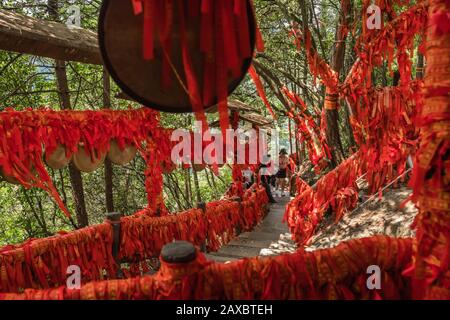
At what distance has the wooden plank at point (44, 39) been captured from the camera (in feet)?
11.1

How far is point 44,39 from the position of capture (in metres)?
3.67

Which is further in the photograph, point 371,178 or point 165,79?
point 371,178

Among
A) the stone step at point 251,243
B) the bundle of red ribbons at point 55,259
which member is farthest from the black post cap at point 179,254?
the stone step at point 251,243

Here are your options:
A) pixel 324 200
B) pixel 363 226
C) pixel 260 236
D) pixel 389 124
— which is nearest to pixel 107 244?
pixel 324 200

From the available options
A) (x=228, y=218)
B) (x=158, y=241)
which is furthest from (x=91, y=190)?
(x=158, y=241)

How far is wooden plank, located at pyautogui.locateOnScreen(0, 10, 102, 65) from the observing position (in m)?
3.40

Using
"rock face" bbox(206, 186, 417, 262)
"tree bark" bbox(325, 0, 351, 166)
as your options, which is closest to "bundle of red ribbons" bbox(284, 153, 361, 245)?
"rock face" bbox(206, 186, 417, 262)

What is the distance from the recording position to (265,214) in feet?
36.6

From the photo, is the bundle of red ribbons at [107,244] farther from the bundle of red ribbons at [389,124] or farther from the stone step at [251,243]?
the bundle of red ribbons at [389,124]

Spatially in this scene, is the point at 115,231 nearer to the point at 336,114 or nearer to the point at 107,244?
the point at 107,244

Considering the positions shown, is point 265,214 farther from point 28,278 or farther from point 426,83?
point 426,83

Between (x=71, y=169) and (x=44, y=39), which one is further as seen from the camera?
(x=71, y=169)

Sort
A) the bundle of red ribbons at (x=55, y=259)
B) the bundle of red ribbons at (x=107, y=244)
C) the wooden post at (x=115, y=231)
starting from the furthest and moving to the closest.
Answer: the wooden post at (x=115, y=231)
the bundle of red ribbons at (x=107, y=244)
the bundle of red ribbons at (x=55, y=259)
